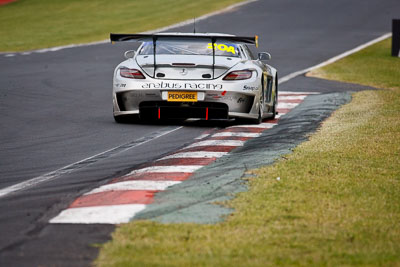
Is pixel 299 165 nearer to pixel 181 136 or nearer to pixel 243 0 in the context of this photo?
pixel 181 136

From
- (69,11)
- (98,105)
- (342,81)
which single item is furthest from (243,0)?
(98,105)

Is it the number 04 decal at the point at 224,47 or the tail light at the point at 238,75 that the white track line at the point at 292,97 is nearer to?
the number 04 decal at the point at 224,47

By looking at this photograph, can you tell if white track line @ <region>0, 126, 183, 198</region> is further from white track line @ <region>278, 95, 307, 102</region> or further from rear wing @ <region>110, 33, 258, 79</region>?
white track line @ <region>278, 95, 307, 102</region>

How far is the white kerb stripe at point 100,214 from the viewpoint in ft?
19.4

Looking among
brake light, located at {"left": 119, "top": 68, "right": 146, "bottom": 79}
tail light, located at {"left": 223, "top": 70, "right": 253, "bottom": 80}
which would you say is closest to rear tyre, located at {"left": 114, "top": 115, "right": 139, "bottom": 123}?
brake light, located at {"left": 119, "top": 68, "right": 146, "bottom": 79}

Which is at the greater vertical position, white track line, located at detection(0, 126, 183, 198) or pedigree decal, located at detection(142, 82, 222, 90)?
pedigree decal, located at detection(142, 82, 222, 90)

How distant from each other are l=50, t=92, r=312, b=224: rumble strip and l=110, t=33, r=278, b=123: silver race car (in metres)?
0.66

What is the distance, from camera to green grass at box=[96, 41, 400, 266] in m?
4.95

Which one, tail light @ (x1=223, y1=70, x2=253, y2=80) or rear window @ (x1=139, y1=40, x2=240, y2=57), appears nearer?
tail light @ (x1=223, y1=70, x2=253, y2=80)

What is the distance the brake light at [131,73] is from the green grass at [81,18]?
17977 millimetres

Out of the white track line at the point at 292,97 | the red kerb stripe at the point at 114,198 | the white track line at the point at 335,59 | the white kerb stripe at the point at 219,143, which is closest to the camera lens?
the red kerb stripe at the point at 114,198

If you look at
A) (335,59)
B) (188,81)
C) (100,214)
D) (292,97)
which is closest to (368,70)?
(335,59)

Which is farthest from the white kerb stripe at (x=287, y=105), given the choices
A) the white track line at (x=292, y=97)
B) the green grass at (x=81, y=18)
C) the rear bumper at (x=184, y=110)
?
the green grass at (x=81, y=18)

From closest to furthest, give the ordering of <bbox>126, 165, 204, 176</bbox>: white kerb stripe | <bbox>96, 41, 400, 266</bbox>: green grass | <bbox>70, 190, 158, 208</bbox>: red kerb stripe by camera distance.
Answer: <bbox>96, 41, 400, 266</bbox>: green grass < <bbox>70, 190, 158, 208</bbox>: red kerb stripe < <bbox>126, 165, 204, 176</bbox>: white kerb stripe
